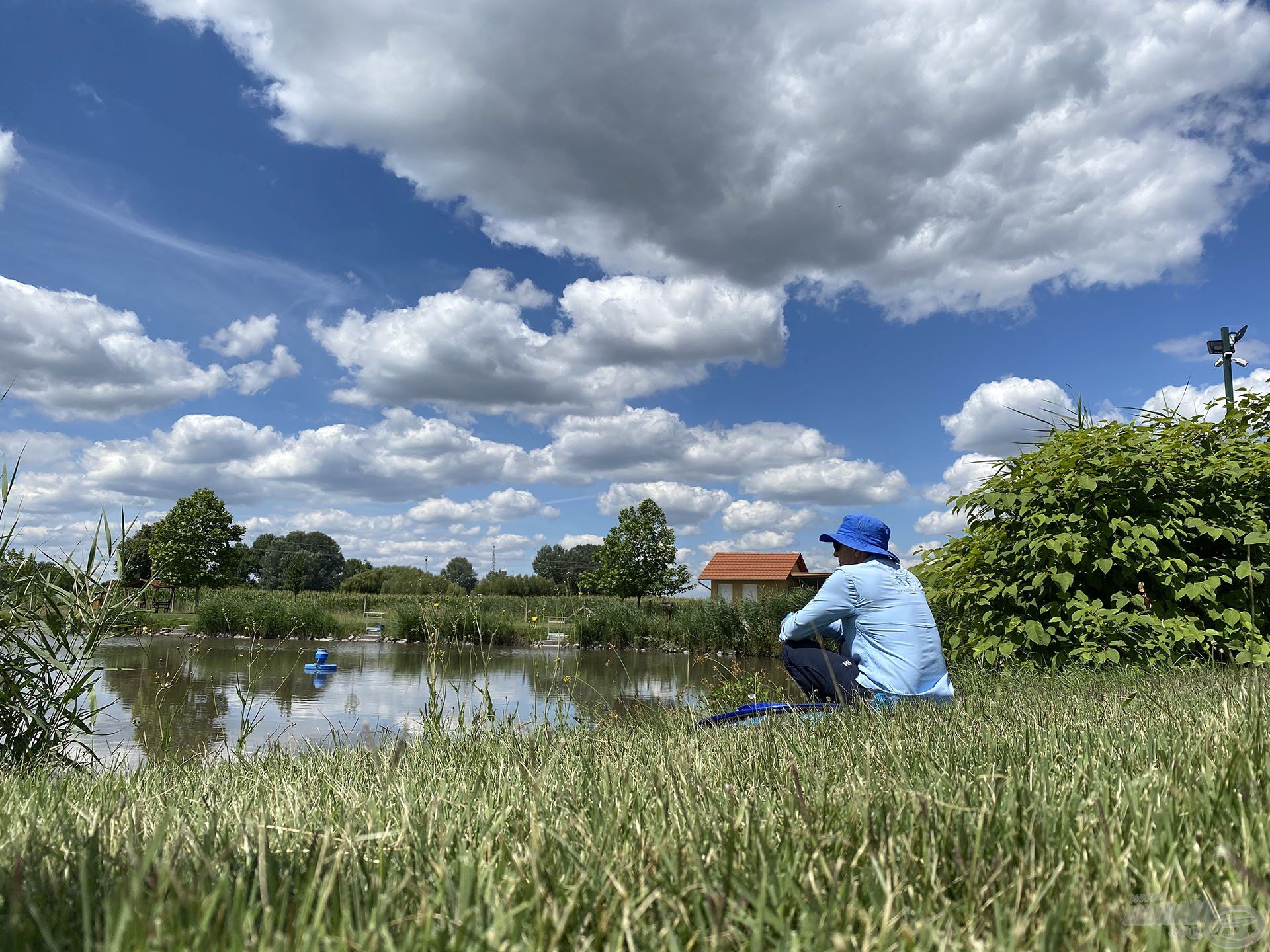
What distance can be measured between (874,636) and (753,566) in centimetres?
4472

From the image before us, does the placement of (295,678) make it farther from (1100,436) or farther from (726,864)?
(726,864)

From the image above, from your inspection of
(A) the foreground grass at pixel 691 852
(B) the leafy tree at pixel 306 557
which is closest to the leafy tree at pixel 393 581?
(B) the leafy tree at pixel 306 557

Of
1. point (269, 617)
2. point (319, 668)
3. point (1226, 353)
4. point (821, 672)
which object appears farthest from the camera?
point (269, 617)

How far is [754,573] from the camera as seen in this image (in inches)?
1877

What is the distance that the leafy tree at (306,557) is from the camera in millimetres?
94812

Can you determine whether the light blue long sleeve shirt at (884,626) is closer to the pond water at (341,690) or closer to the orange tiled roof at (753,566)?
the pond water at (341,690)

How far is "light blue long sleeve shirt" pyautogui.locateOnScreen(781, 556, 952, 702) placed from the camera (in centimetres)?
431

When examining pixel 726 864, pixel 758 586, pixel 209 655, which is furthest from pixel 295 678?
pixel 758 586

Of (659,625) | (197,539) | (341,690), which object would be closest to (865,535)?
(341,690)

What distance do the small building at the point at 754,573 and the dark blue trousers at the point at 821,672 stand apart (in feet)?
138

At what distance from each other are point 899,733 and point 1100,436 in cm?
466

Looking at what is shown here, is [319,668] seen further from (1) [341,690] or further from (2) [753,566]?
(2) [753,566]

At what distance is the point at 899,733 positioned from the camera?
8.38ft

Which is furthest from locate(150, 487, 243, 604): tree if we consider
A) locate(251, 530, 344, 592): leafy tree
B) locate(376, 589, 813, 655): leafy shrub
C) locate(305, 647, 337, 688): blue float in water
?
locate(251, 530, 344, 592): leafy tree
